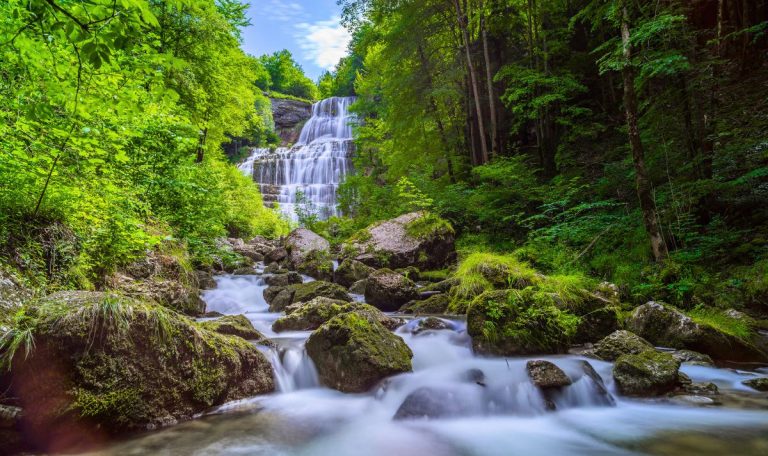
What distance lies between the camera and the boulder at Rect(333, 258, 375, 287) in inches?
427

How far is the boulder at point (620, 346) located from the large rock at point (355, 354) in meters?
2.72

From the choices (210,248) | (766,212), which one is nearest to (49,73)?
(210,248)

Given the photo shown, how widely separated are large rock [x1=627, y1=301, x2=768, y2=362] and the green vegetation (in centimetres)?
672

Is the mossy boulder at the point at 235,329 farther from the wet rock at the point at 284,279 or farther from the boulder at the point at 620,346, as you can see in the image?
the wet rock at the point at 284,279

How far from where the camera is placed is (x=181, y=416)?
3.71 metres

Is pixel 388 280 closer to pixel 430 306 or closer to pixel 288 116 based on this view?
pixel 430 306

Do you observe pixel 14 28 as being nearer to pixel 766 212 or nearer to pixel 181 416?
pixel 181 416

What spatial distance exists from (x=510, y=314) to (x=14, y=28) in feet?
20.8

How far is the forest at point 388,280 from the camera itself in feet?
10.9

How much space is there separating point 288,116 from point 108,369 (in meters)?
50.9

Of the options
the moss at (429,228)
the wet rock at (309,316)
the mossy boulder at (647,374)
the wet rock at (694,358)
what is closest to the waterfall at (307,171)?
the moss at (429,228)

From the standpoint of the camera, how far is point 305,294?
8.79 meters

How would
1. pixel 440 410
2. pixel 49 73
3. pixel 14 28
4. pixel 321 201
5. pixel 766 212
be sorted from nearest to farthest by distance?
pixel 14 28, pixel 49 73, pixel 440 410, pixel 766 212, pixel 321 201

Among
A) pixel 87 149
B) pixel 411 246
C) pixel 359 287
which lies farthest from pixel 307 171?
pixel 87 149
